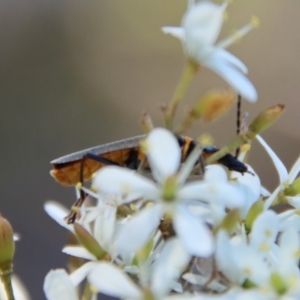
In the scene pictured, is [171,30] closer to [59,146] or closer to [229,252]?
[229,252]

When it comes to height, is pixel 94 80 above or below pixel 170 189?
below

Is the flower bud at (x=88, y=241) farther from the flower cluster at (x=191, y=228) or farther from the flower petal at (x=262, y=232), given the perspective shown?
the flower petal at (x=262, y=232)

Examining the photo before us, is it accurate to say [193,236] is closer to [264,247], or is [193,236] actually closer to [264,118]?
[264,247]

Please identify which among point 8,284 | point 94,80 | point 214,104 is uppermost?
point 214,104

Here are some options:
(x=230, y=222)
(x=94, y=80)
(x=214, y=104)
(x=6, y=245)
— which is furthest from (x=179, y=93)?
(x=94, y=80)

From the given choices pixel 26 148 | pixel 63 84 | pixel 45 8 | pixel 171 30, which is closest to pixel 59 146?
pixel 26 148

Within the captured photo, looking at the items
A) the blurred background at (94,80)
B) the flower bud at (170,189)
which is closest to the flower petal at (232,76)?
the flower bud at (170,189)
